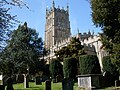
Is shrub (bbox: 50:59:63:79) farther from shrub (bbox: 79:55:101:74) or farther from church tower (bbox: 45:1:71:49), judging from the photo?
church tower (bbox: 45:1:71:49)

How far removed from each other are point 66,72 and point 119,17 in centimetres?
1369

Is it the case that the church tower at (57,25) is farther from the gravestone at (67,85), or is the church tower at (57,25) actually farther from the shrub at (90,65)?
the gravestone at (67,85)

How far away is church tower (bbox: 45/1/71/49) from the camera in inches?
4131

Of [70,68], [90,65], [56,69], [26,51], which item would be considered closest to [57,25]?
[26,51]

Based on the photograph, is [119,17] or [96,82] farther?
[96,82]

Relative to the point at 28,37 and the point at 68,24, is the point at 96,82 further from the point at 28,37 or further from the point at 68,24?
the point at 68,24

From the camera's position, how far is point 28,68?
48.4m

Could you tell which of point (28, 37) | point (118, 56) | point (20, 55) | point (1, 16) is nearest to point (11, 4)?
point (1, 16)

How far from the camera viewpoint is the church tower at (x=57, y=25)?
10494 cm

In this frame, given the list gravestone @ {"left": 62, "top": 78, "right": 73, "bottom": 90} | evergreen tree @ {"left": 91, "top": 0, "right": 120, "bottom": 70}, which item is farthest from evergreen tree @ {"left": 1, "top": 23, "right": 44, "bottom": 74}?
gravestone @ {"left": 62, "top": 78, "right": 73, "bottom": 90}

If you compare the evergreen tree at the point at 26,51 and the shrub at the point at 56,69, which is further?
the evergreen tree at the point at 26,51

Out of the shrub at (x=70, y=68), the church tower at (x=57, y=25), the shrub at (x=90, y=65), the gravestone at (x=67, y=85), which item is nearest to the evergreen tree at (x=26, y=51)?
the shrub at (x=70, y=68)

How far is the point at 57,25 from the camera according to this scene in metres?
106

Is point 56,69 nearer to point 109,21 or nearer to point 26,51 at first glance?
point 26,51
